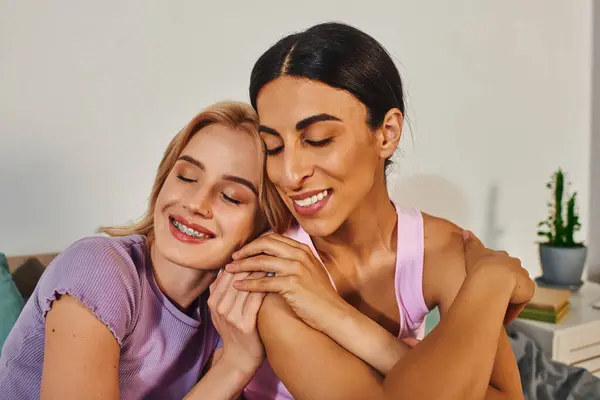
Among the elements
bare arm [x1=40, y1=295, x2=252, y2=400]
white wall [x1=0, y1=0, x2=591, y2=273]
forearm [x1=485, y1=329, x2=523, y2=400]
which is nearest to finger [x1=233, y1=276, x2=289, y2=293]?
bare arm [x1=40, y1=295, x2=252, y2=400]

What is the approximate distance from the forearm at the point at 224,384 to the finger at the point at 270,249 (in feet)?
0.63

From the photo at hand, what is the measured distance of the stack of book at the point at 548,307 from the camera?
1.89 m

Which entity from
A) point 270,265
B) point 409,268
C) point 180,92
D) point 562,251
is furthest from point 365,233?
point 562,251

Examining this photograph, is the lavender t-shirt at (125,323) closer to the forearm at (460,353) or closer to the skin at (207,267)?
the skin at (207,267)

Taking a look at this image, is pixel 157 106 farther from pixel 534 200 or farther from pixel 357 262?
pixel 534 200

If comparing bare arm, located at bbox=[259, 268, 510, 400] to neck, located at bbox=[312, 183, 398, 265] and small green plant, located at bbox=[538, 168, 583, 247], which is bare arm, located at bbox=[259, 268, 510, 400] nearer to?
neck, located at bbox=[312, 183, 398, 265]

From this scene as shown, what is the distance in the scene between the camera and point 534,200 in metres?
2.51

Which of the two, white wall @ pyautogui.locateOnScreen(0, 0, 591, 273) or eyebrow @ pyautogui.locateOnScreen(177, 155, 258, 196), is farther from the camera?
white wall @ pyautogui.locateOnScreen(0, 0, 591, 273)

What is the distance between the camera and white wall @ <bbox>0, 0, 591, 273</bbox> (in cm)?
143

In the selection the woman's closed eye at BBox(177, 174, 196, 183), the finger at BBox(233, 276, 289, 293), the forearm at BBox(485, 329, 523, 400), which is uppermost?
the woman's closed eye at BBox(177, 174, 196, 183)

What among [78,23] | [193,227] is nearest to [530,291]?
[193,227]

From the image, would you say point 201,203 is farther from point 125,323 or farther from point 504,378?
point 504,378

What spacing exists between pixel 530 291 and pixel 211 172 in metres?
0.52

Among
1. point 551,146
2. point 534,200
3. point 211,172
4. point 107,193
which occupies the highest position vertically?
point 211,172
